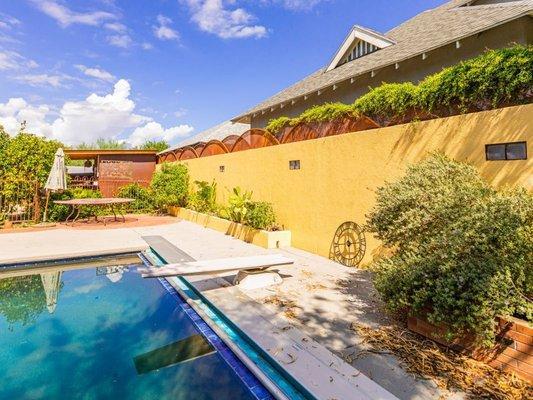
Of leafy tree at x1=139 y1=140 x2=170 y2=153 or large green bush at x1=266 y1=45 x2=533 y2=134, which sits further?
leafy tree at x1=139 y1=140 x2=170 y2=153

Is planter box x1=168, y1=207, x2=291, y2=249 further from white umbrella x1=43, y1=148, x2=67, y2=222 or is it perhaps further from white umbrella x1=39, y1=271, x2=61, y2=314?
white umbrella x1=43, y1=148, x2=67, y2=222

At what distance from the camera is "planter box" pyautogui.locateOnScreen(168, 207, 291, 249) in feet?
33.1

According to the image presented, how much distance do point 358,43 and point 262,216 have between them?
9.69m

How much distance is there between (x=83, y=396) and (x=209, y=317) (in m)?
1.88

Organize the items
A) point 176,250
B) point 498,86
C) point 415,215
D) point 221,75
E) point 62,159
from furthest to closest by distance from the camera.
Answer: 1. point 221,75
2. point 62,159
3. point 176,250
4. point 498,86
5. point 415,215

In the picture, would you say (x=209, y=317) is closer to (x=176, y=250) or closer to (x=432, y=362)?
(x=432, y=362)

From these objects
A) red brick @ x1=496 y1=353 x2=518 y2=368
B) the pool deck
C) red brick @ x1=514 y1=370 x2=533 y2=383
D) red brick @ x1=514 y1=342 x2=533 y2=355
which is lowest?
the pool deck

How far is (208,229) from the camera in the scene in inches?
538

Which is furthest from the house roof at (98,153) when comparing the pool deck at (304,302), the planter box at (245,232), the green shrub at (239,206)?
the green shrub at (239,206)

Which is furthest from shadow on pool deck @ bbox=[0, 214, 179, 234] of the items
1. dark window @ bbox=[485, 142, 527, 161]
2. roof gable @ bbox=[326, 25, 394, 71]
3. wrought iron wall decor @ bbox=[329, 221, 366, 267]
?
dark window @ bbox=[485, 142, 527, 161]

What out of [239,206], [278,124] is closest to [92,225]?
[239,206]

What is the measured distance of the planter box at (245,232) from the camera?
10.1 m

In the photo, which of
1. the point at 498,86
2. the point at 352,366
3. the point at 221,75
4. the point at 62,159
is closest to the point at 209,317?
the point at 352,366

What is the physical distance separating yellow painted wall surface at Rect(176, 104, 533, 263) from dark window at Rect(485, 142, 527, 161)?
0.22ft
